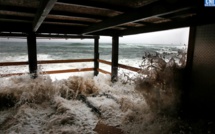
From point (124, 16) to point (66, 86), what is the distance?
9.26 feet

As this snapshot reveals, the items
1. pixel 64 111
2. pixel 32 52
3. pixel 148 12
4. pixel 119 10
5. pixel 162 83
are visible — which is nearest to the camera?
pixel 148 12

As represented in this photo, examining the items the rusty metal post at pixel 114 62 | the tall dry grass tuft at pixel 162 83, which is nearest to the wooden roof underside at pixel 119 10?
the tall dry grass tuft at pixel 162 83

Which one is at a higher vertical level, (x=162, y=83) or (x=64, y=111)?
(x=162, y=83)

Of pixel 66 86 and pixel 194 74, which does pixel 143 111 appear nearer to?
pixel 194 74

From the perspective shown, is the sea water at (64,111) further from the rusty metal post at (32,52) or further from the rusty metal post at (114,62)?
the rusty metal post at (114,62)

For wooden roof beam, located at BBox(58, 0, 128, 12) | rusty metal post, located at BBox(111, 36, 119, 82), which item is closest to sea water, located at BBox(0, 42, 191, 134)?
rusty metal post, located at BBox(111, 36, 119, 82)

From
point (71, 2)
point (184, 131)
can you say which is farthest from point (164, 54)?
point (71, 2)

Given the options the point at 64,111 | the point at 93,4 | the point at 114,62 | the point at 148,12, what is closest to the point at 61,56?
the point at 114,62

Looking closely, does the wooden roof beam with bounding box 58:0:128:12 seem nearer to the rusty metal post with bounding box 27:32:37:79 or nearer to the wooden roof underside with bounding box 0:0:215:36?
the wooden roof underside with bounding box 0:0:215:36

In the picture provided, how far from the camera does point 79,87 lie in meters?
4.38

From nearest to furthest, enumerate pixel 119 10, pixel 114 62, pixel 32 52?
1. pixel 119 10
2. pixel 32 52
3. pixel 114 62

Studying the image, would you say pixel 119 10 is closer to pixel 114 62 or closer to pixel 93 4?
pixel 93 4

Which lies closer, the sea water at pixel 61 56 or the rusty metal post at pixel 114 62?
the rusty metal post at pixel 114 62

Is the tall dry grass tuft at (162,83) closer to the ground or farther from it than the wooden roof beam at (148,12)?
closer to the ground
